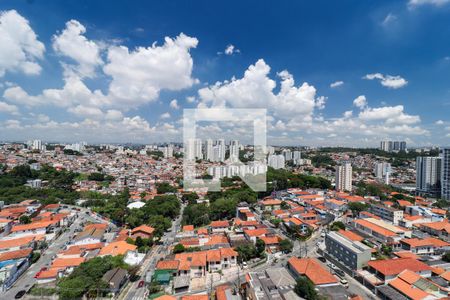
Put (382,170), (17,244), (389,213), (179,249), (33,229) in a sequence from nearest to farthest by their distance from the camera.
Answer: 1. (179,249)
2. (17,244)
3. (33,229)
4. (389,213)
5. (382,170)

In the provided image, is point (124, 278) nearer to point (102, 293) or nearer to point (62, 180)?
point (102, 293)

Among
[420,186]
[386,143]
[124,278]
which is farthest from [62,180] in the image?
[386,143]

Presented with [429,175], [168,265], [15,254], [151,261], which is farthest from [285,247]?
[429,175]

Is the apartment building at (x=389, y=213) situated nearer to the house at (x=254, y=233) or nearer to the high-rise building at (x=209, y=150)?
the house at (x=254, y=233)

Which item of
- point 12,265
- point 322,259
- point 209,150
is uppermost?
point 209,150

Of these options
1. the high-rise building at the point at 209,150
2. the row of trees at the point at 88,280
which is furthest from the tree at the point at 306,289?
the high-rise building at the point at 209,150

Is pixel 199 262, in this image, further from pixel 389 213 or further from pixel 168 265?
pixel 389 213

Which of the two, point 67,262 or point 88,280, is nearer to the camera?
point 88,280
